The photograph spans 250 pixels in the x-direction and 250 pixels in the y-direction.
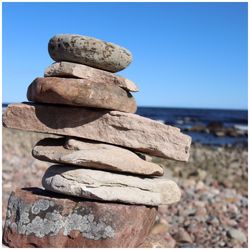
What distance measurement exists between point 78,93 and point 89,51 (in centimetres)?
55

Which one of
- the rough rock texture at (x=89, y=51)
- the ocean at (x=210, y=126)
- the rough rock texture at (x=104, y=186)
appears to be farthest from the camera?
the ocean at (x=210, y=126)

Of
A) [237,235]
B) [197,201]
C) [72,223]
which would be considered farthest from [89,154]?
[197,201]

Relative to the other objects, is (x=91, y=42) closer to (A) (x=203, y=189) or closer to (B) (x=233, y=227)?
(B) (x=233, y=227)

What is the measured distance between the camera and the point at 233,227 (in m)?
9.77

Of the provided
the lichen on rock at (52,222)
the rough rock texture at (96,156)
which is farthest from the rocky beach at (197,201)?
the lichen on rock at (52,222)

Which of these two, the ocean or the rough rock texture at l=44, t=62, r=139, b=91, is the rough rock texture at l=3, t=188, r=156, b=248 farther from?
the ocean

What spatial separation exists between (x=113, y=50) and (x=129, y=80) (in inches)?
18.7

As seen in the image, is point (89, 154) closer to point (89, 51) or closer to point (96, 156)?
point (96, 156)

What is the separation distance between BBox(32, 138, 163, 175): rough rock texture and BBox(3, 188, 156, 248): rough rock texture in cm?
46

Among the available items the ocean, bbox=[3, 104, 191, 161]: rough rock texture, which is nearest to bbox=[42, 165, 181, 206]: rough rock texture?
bbox=[3, 104, 191, 161]: rough rock texture

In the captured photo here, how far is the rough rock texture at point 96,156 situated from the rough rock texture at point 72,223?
46 centimetres

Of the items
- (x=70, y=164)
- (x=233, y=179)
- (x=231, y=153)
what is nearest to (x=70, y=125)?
(x=70, y=164)

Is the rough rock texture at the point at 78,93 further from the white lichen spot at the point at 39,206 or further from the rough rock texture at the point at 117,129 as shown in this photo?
the white lichen spot at the point at 39,206

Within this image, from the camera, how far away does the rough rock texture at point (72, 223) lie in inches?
205
